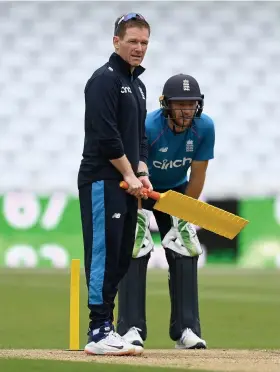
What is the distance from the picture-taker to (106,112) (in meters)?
5.82

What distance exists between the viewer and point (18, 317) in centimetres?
959

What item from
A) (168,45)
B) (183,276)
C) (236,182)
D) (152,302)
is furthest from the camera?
(168,45)

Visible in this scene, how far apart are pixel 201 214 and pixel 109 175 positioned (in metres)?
0.69

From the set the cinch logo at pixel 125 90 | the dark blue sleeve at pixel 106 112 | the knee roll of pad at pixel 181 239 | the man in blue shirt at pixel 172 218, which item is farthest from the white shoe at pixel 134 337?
the cinch logo at pixel 125 90

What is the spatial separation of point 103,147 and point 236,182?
1401cm

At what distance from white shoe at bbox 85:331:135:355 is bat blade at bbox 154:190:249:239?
77 centimetres

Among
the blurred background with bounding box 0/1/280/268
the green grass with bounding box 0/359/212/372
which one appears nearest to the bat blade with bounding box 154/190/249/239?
the green grass with bounding box 0/359/212/372

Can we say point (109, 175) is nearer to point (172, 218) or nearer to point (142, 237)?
point (142, 237)

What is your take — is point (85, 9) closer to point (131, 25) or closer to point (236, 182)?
point (236, 182)

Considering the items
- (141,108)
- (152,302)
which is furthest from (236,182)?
(141,108)

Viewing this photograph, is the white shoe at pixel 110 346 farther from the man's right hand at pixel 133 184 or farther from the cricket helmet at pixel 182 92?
the cricket helmet at pixel 182 92

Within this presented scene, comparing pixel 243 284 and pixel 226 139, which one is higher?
pixel 226 139

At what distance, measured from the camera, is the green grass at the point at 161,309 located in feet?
26.6

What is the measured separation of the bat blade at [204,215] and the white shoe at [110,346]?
769 millimetres
